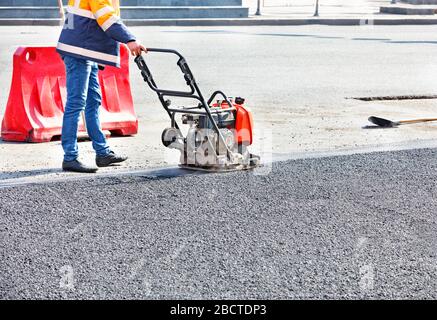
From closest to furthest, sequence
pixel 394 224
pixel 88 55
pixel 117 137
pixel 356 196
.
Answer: pixel 394 224 < pixel 356 196 < pixel 88 55 < pixel 117 137

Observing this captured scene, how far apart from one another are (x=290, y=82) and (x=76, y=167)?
5738 millimetres

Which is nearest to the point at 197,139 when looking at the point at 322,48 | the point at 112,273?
the point at 112,273

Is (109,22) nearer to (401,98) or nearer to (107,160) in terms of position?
(107,160)

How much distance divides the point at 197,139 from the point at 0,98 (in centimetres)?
420

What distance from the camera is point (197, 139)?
24.2ft

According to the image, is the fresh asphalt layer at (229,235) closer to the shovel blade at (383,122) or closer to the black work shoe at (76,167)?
the black work shoe at (76,167)

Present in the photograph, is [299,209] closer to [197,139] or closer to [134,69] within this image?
[197,139]

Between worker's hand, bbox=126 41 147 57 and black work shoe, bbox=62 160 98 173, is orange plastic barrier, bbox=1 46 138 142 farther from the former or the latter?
worker's hand, bbox=126 41 147 57

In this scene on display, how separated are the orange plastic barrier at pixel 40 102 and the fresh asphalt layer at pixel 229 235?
160cm

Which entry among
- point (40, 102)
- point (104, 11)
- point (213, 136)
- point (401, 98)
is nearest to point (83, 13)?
point (104, 11)

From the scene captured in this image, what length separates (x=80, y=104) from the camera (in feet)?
24.4

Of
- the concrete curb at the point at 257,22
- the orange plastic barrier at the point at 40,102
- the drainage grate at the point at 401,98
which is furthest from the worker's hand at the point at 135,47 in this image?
the concrete curb at the point at 257,22

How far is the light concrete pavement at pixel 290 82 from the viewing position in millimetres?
8344
